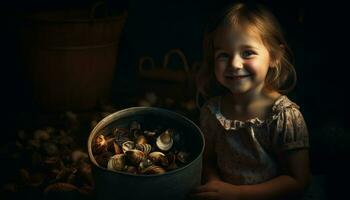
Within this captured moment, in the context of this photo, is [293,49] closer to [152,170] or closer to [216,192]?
[216,192]

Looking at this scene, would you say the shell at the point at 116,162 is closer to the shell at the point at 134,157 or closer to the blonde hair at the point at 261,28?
the shell at the point at 134,157

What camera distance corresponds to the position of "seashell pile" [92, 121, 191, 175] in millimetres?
1577

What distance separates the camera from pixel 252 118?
1836 millimetres

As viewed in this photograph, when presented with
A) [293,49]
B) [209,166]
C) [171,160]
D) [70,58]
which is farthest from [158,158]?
[70,58]

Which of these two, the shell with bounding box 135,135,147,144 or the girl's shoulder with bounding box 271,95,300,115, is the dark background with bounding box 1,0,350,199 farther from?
the shell with bounding box 135,135,147,144

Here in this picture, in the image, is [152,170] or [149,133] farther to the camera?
[149,133]

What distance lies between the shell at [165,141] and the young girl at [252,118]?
0.22 metres

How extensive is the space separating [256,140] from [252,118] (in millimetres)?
99

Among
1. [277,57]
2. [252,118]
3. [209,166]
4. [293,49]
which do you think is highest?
[277,57]

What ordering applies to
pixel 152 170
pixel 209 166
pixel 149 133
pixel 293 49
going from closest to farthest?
pixel 152 170 < pixel 149 133 < pixel 209 166 < pixel 293 49

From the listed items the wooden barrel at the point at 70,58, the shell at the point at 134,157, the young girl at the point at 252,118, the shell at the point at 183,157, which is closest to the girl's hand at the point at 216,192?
the young girl at the point at 252,118

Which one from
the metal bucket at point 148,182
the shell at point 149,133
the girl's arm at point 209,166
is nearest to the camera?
the metal bucket at point 148,182

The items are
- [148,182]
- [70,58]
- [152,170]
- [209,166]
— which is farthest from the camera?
[70,58]

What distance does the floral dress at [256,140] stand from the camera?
1736 mm
